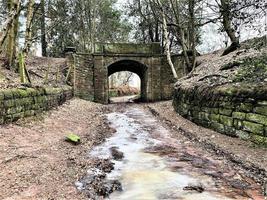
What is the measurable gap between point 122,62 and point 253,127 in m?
19.1

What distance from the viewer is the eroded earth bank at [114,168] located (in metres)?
5.13

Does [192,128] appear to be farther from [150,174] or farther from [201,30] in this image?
[201,30]

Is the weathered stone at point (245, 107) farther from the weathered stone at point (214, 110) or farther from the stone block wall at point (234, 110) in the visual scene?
the weathered stone at point (214, 110)

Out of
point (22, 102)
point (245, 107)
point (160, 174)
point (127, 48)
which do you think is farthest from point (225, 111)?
point (127, 48)

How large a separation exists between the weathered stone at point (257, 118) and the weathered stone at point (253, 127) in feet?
0.30

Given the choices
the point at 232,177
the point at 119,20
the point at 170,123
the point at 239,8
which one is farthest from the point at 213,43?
the point at 232,177

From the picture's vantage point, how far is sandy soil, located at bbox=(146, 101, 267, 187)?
6133mm

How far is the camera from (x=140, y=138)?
9.78 metres

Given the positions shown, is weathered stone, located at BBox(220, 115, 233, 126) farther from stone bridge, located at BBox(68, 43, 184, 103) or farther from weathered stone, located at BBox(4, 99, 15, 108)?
stone bridge, located at BBox(68, 43, 184, 103)

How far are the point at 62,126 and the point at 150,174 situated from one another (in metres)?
5.02

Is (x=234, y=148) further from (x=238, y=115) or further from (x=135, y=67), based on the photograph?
(x=135, y=67)

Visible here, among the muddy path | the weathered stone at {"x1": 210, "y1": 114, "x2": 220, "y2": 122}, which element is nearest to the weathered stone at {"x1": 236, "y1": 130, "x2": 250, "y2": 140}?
the muddy path

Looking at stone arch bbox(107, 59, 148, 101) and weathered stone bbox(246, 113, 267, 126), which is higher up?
stone arch bbox(107, 59, 148, 101)

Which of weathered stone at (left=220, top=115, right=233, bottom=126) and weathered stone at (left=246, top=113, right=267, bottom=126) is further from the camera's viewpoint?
weathered stone at (left=220, top=115, right=233, bottom=126)
